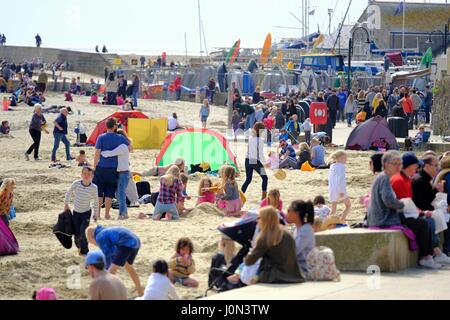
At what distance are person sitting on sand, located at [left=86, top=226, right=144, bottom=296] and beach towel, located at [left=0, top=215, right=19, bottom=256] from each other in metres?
2.95

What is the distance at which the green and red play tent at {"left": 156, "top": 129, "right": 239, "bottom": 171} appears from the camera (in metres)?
24.5

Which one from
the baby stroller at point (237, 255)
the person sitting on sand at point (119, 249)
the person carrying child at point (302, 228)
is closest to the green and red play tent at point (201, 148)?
the baby stroller at point (237, 255)

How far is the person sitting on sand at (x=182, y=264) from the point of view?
1286cm

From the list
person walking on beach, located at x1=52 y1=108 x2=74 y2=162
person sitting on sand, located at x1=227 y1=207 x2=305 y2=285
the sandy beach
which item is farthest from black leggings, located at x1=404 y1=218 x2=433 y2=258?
person walking on beach, located at x1=52 y1=108 x2=74 y2=162

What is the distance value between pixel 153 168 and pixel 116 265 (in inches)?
485

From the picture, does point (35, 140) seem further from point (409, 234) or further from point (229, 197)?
point (409, 234)

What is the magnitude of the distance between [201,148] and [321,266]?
12.8m

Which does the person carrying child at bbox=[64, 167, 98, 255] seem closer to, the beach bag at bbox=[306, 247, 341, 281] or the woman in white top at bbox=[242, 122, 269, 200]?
the beach bag at bbox=[306, 247, 341, 281]

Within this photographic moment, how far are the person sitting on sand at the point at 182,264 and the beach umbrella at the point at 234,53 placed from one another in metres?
57.4

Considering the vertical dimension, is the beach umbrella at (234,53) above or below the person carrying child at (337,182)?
above

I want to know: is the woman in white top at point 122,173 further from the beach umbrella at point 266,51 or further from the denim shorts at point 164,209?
the beach umbrella at point 266,51

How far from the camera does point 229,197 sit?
18.5m

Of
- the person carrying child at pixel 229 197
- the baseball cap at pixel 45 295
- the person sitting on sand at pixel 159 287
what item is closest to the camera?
the baseball cap at pixel 45 295
